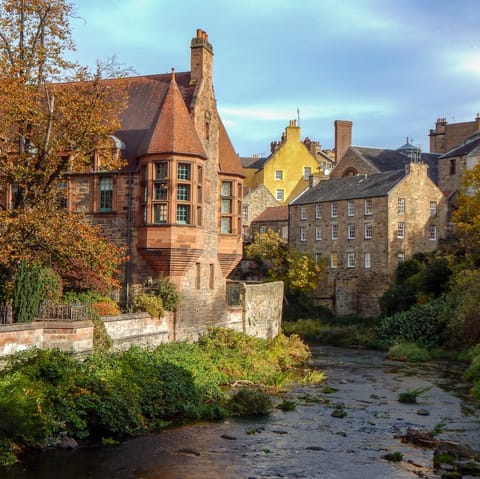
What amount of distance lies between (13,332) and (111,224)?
34.4 ft

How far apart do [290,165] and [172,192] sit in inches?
1946

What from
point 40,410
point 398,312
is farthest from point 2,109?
point 398,312

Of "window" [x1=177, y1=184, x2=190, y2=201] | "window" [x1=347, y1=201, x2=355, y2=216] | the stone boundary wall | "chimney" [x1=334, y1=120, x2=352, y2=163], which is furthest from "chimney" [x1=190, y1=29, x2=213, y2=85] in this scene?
"chimney" [x1=334, y1=120, x2=352, y2=163]

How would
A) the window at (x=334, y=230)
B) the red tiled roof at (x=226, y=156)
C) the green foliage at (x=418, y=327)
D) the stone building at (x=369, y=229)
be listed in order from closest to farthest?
the red tiled roof at (x=226, y=156), the green foliage at (x=418, y=327), the stone building at (x=369, y=229), the window at (x=334, y=230)

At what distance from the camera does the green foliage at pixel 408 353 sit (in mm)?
40750

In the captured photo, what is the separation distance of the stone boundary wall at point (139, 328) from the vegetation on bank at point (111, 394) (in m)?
0.57

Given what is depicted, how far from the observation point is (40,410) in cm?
1844

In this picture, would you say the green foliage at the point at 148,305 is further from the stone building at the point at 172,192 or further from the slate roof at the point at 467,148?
the slate roof at the point at 467,148

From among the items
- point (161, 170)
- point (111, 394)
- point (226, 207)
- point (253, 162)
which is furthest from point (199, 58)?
point (253, 162)

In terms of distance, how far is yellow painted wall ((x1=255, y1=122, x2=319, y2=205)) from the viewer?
77.5m

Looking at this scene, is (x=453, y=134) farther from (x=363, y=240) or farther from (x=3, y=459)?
(x=3, y=459)

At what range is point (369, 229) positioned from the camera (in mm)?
58312

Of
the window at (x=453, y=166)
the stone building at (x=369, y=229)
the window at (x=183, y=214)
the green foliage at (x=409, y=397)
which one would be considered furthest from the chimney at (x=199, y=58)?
the window at (x=453, y=166)

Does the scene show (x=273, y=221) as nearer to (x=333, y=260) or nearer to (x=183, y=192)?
(x=333, y=260)
